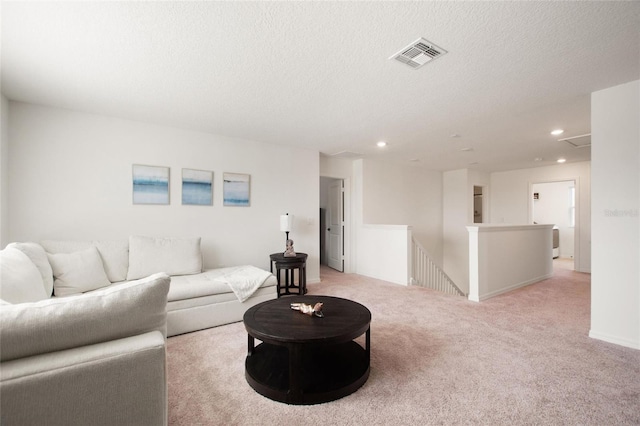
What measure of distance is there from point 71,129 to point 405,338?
4.38 metres

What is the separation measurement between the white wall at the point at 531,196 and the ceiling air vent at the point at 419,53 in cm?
612

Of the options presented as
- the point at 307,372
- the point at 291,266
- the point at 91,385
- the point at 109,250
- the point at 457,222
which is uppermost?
the point at 457,222

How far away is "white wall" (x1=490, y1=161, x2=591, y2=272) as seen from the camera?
584 cm

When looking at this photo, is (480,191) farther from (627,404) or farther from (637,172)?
(627,404)

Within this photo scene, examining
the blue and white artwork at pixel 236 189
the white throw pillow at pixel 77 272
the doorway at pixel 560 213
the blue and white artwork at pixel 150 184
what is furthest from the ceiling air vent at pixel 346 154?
the doorway at pixel 560 213

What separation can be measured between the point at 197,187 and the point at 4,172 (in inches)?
74.0

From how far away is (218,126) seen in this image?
12.2 feet

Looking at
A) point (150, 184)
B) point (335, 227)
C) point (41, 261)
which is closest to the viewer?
point (41, 261)

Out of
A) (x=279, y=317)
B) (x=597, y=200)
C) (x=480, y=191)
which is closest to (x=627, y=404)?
(x=597, y=200)

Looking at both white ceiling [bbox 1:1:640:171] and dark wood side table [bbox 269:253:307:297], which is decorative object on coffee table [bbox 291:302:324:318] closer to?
dark wood side table [bbox 269:253:307:297]

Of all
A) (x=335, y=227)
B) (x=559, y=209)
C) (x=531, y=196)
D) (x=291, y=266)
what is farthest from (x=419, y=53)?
(x=559, y=209)

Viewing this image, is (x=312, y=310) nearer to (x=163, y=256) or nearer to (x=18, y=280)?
(x=18, y=280)

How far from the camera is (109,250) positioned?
3066 mm

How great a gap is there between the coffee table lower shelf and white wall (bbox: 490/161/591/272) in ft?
21.3
